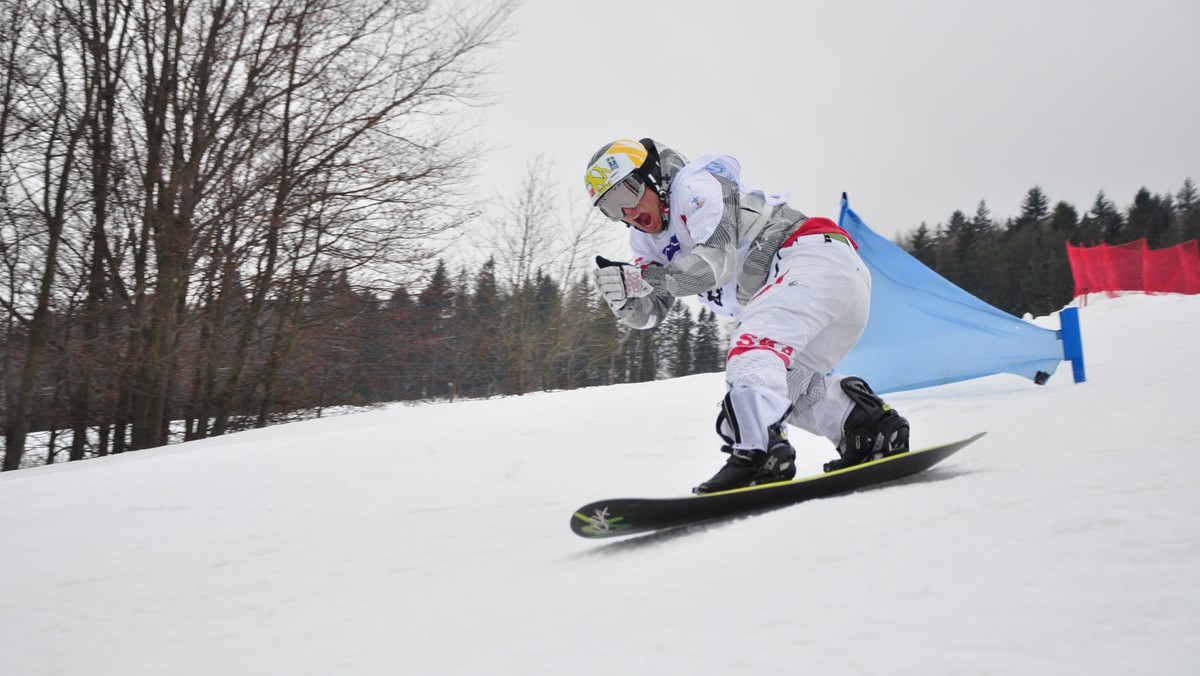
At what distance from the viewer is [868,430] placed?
9.95 feet

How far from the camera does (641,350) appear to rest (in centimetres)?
3553

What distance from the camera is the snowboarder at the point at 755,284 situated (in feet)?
9.16

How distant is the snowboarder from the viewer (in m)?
2.79

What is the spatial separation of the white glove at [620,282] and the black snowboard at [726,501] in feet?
3.61

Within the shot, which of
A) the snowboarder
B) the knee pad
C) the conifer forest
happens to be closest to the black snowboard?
the snowboarder

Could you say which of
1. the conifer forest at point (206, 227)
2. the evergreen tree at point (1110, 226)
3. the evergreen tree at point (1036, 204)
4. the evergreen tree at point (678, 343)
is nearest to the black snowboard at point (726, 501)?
the conifer forest at point (206, 227)

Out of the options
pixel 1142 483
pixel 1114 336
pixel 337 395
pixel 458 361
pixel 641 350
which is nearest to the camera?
pixel 1142 483

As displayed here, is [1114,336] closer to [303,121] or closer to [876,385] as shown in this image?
[876,385]

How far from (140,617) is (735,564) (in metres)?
1.95

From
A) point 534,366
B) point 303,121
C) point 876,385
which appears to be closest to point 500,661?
point 876,385

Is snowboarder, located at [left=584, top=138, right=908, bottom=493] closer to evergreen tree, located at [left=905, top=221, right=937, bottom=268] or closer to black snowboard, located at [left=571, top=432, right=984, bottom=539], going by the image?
black snowboard, located at [left=571, top=432, right=984, bottom=539]

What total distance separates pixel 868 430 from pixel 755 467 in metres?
0.68

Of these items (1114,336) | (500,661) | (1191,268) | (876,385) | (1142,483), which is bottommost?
(500,661)

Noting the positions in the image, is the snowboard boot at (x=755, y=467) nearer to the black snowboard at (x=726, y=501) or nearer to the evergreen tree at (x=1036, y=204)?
the black snowboard at (x=726, y=501)
